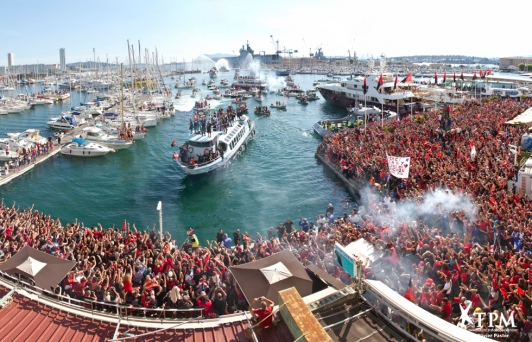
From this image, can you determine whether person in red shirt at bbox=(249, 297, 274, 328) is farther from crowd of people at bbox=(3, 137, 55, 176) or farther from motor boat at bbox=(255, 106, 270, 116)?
motor boat at bbox=(255, 106, 270, 116)

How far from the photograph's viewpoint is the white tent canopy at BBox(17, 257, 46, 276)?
36.5 ft

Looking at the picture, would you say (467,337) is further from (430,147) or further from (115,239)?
(430,147)

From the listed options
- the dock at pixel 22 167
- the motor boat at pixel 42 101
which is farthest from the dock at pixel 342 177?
the motor boat at pixel 42 101

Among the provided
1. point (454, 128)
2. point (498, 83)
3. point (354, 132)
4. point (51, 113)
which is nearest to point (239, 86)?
point (51, 113)

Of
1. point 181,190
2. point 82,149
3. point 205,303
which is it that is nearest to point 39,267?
point 205,303

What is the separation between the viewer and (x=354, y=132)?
4019 cm

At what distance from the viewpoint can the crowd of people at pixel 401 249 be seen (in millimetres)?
11156

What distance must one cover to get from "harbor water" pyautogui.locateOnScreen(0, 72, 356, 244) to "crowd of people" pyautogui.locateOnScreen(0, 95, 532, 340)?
17.0 feet

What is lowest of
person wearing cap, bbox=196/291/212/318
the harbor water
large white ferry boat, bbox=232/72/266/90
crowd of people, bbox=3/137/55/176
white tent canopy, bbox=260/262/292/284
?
the harbor water

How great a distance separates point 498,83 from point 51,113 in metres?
91.1

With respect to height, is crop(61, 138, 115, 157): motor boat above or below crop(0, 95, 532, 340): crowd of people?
above

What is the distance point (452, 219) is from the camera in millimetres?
17938

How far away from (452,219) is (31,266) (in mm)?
16737

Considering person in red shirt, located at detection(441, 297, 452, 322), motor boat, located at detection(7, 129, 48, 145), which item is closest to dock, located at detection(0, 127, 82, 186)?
motor boat, located at detection(7, 129, 48, 145)
